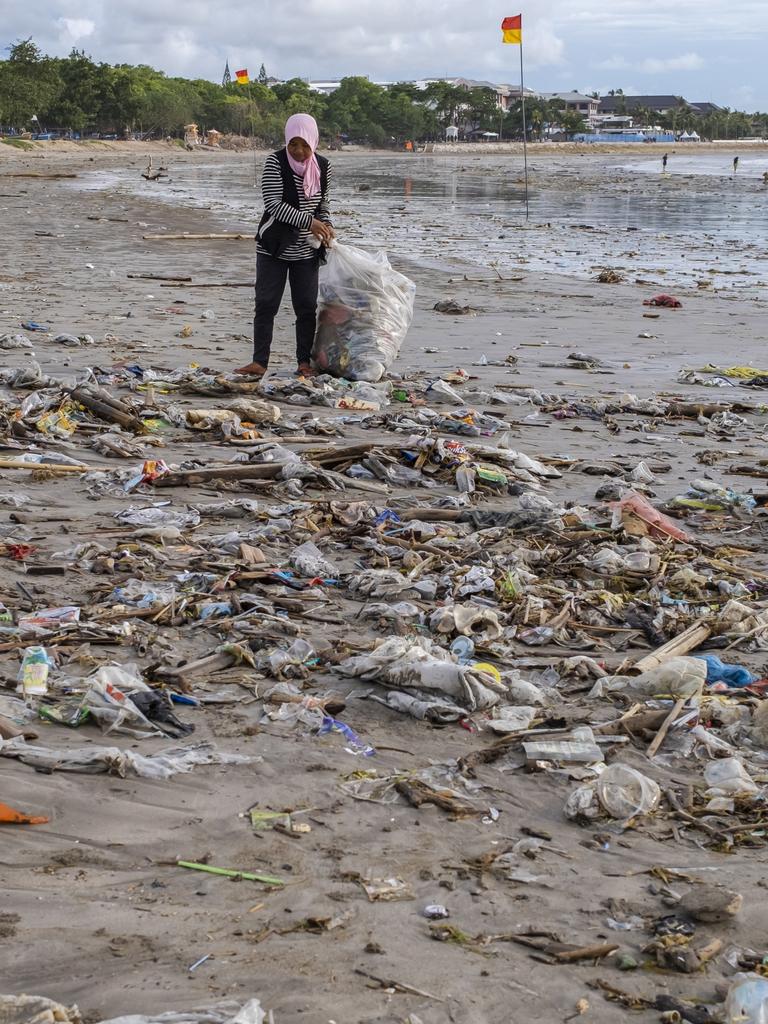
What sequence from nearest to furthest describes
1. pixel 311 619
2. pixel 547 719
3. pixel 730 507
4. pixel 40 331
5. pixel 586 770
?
pixel 586 770 < pixel 547 719 < pixel 311 619 < pixel 730 507 < pixel 40 331

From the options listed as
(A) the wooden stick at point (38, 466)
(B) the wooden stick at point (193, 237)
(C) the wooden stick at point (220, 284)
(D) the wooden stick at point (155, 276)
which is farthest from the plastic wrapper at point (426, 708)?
(B) the wooden stick at point (193, 237)

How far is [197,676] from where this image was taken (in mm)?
3547

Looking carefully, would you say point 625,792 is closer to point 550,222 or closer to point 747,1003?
point 747,1003

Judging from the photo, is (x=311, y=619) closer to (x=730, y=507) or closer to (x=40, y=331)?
(x=730, y=507)

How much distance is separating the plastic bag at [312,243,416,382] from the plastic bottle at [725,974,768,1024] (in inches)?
249

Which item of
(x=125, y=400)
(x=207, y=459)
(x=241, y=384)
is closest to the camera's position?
(x=207, y=459)

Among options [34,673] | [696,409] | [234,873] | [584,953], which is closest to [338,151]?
[696,409]

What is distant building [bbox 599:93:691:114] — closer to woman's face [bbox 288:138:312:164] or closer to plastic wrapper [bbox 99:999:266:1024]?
woman's face [bbox 288:138:312:164]

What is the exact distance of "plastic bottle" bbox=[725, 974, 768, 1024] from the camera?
6.73ft

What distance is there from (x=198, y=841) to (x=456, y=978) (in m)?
0.74

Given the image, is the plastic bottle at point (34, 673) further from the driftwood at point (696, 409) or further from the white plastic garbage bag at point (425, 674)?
the driftwood at point (696, 409)

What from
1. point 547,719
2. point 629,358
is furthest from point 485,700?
point 629,358

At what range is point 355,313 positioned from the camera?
324 inches

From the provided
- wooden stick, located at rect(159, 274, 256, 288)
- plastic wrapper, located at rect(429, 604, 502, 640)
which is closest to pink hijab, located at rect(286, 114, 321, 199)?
plastic wrapper, located at rect(429, 604, 502, 640)
